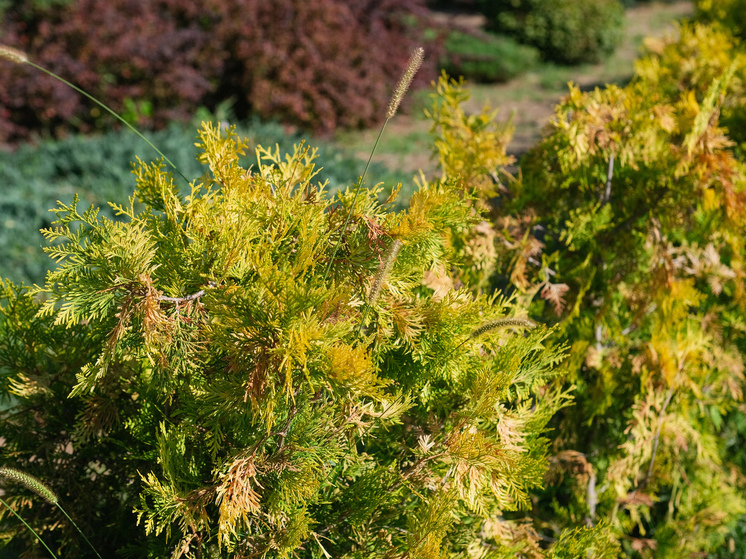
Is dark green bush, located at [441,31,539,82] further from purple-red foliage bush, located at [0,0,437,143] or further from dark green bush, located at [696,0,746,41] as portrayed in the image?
dark green bush, located at [696,0,746,41]

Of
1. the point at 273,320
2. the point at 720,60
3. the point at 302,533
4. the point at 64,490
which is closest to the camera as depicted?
the point at 273,320

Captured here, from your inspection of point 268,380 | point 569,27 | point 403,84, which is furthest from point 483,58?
point 268,380

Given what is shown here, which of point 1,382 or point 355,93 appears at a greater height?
point 1,382

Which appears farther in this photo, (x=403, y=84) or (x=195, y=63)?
(x=195, y=63)

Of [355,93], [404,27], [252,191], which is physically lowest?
[355,93]

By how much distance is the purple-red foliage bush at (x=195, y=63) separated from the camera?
8266 millimetres

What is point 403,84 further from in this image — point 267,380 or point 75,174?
point 75,174

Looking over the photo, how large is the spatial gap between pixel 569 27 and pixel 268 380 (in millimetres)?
12179

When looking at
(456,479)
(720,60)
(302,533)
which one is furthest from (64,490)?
(720,60)

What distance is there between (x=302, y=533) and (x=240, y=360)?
419 mm

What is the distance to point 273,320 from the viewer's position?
4.19 ft

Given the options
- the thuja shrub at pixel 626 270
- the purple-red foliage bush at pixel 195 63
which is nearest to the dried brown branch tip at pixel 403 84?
the thuja shrub at pixel 626 270

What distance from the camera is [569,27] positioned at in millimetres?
11797

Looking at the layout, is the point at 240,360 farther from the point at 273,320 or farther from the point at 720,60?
the point at 720,60
